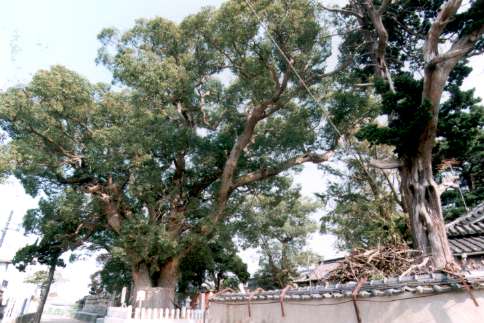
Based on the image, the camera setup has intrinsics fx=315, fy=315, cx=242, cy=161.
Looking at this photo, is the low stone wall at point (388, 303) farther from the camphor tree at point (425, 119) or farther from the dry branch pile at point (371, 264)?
the camphor tree at point (425, 119)

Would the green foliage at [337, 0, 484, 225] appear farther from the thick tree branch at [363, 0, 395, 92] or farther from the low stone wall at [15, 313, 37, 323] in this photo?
the low stone wall at [15, 313, 37, 323]

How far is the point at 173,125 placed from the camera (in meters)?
10.8

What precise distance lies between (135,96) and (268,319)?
8.66 metres

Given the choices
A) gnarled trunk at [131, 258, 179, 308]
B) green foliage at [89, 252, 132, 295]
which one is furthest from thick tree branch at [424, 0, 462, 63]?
green foliage at [89, 252, 132, 295]

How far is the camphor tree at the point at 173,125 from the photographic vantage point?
9.68 meters

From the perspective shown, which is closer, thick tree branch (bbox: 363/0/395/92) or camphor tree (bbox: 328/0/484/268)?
camphor tree (bbox: 328/0/484/268)

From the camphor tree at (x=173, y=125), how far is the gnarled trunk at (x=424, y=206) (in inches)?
188

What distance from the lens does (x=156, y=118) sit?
1028 centimetres

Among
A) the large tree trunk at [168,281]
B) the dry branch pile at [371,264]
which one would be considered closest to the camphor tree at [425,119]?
the dry branch pile at [371,264]

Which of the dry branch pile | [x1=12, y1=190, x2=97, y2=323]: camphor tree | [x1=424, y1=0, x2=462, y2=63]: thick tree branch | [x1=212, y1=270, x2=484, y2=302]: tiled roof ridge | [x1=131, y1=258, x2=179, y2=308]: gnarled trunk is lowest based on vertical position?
[x1=212, y1=270, x2=484, y2=302]: tiled roof ridge

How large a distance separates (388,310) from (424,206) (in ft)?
15.0

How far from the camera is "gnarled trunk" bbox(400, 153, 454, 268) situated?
5.69 meters

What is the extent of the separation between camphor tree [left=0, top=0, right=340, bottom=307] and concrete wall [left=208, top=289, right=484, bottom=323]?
22.8 feet

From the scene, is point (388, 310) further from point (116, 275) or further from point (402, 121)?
point (116, 275)
